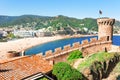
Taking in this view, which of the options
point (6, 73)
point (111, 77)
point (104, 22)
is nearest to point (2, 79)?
point (6, 73)

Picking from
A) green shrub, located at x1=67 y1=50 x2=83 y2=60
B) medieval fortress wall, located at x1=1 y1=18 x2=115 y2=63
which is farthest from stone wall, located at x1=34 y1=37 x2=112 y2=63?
green shrub, located at x1=67 y1=50 x2=83 y2=60

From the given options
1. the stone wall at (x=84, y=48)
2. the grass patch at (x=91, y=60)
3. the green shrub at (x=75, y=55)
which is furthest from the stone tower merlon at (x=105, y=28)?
the grass patch at (x=91, y=60)

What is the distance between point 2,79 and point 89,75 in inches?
405

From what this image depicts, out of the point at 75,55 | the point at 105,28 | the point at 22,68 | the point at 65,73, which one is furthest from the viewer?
the point at 105,28

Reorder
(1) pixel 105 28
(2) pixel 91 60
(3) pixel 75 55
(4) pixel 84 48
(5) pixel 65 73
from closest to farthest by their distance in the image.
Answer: (5) pixel 65 73
(2) pixel 91 60
(3) pixel 75 55
(4) pixel 84 48
(1) pixel 105 28

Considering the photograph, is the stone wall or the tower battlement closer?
the stone wall

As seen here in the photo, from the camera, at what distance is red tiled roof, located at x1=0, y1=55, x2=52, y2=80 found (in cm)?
1656

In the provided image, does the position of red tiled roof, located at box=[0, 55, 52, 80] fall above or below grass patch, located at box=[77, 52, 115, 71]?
above

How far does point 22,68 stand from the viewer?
1812 cm

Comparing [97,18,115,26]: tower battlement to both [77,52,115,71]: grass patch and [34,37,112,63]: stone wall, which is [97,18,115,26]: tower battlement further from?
[77,52,115,71]: grass patch

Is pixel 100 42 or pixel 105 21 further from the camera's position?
pixel 105 21

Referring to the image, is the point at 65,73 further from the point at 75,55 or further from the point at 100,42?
the point at 100,42

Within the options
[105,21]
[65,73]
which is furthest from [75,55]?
[65,73]

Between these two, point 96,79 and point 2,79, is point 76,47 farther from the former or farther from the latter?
point 2,79
